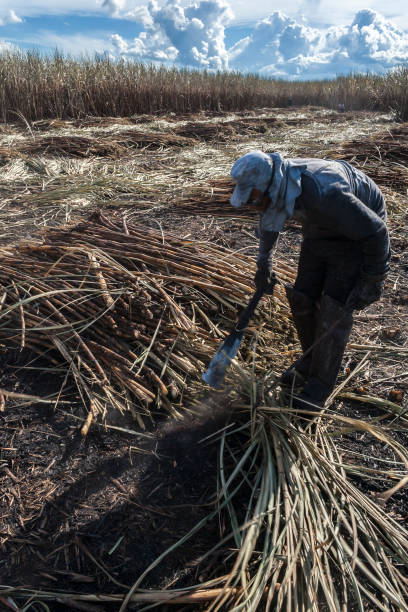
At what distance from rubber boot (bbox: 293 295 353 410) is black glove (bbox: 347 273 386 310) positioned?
62mm

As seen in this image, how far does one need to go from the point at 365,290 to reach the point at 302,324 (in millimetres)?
497

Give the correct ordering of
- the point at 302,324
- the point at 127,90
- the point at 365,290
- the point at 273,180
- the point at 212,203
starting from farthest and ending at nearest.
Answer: the point at 127,90
the point at 212,203
the point at 302,324
the point at 365,290
the point at 273,180

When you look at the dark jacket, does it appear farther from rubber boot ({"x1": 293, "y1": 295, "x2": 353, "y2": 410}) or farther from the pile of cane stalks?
the pile of cane stalks

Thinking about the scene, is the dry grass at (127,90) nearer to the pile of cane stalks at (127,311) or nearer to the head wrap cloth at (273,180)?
the pile of cane stalks at (127,311)

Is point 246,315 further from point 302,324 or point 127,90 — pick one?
point 127,90

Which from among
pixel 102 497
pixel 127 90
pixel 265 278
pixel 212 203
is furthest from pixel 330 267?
pixel 127 90

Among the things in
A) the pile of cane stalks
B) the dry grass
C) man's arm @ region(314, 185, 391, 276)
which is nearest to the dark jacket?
man's arm @ region(314, 185, 391, 276)

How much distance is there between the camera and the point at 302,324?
2.44 meters

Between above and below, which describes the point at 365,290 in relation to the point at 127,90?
below

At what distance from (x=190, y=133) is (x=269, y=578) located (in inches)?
354

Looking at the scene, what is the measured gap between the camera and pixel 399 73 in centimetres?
1688

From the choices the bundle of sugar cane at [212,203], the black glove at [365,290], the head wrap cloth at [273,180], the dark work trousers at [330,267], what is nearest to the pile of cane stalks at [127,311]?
the dark work trousers at [330,267]

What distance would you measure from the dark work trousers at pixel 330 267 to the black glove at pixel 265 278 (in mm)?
A: 202

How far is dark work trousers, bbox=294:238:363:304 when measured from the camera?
209 cm
